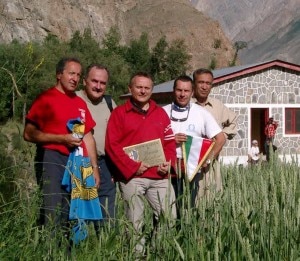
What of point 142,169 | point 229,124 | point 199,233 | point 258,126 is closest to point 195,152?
point 142,169

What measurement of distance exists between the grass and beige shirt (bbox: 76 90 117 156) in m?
1.04

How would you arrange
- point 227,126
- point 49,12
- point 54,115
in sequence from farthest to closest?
point 49,12 < point 227,126 < point 54,115

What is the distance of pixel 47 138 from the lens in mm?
4387

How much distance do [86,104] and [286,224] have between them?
2033 millimetres

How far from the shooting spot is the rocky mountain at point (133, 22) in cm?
6706

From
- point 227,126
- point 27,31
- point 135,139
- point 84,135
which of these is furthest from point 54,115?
point 27,31

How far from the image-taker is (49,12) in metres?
68.4

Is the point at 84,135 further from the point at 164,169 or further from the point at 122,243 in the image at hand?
the point at 122,243

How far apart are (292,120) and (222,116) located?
16.6 metres

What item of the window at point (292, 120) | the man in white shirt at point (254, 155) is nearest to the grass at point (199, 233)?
the man in white shirt at point (254, 155)

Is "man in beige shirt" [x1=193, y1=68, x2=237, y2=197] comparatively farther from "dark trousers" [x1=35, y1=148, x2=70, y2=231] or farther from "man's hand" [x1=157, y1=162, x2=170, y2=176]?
"dark trousers" [x1=35, y1=148, x2=70, y2=231]

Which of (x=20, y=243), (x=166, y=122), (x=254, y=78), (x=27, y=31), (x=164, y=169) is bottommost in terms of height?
(x=20, y=243)

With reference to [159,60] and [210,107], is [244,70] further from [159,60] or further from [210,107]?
[159,60]

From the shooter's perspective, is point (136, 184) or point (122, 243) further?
point (136, 184)
